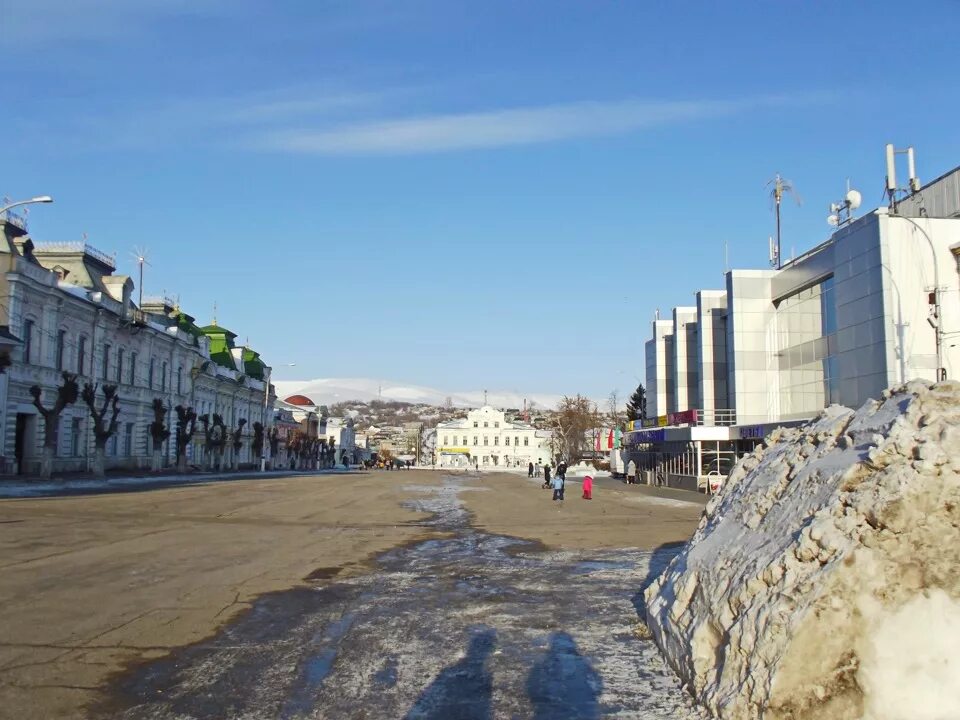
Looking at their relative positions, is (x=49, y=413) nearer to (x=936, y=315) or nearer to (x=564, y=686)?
(x=936, y=315)

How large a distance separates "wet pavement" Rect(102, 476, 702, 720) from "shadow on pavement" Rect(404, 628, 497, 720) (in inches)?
0.6

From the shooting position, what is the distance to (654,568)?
12305mm

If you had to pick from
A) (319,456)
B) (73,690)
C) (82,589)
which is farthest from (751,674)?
(319,456)

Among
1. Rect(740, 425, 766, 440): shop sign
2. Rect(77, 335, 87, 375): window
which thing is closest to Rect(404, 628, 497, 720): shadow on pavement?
Rect(740, 425, 766, 440): shop sign

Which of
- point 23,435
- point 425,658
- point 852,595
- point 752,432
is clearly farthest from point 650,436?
point 852,595

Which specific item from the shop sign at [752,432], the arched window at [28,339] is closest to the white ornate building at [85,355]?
the arched window at [28,339]

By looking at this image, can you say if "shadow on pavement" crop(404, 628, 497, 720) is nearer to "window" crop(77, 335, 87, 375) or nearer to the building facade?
the building facade

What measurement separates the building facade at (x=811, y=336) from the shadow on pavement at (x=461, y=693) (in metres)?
25.4

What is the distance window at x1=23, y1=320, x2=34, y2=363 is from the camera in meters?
41.1

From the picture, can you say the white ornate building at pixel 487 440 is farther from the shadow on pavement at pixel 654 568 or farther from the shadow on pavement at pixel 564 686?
the shadow on pavement at pixel 564 686

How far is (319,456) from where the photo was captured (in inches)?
4355

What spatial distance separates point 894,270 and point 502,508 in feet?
57.0

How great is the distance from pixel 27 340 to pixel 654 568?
39.2 meters

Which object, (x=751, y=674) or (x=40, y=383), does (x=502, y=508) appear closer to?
(x=751, y=674)
